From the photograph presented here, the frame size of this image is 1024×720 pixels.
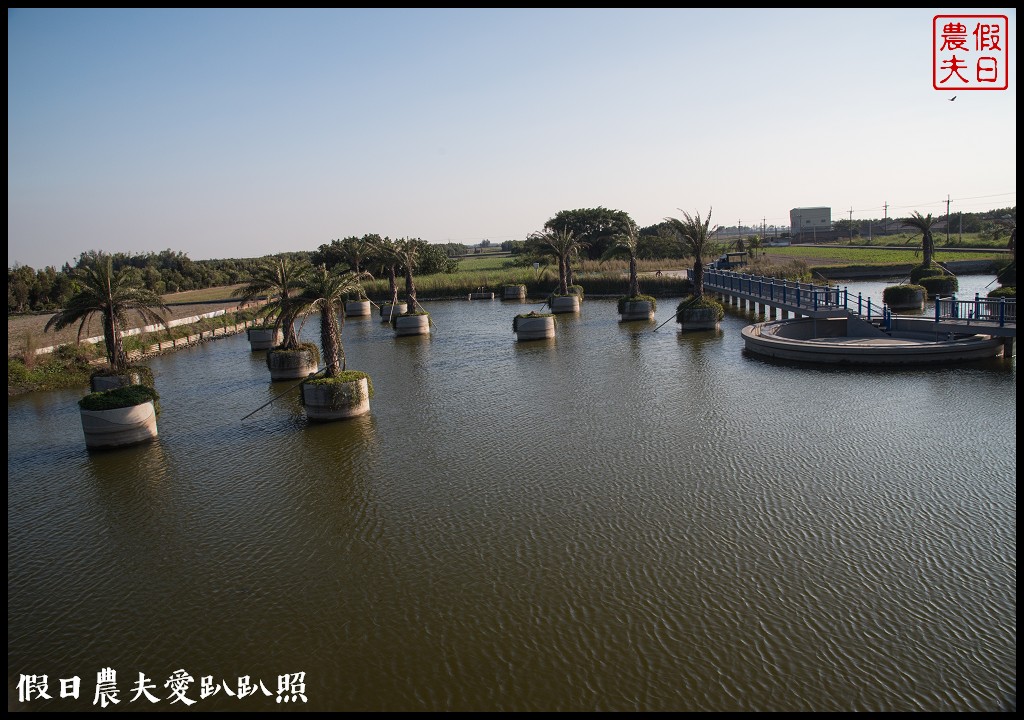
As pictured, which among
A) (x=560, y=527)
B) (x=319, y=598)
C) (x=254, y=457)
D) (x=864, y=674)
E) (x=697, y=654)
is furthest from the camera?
(x=254, y=457)

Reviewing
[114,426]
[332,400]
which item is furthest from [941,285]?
[114,426]

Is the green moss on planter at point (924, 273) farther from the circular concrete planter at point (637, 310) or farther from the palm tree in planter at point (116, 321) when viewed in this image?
the palm tree in planter at point (116, 321)

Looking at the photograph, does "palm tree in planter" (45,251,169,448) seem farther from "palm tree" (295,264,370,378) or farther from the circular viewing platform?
the circular viewing platform

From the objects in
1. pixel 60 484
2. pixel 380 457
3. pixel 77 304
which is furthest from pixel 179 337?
pixel 380 457

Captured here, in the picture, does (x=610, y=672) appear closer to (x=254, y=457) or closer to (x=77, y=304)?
(x=254, y=457)

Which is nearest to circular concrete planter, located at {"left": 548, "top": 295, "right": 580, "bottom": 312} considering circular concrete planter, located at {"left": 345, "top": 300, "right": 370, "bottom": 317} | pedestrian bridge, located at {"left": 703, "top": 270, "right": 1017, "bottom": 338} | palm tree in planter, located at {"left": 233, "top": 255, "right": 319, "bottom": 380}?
pedestrian bridge, located at {"left": 703, "top": 270, "right": 1017, "bottom": 338}

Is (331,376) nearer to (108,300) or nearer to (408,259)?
(108,300)

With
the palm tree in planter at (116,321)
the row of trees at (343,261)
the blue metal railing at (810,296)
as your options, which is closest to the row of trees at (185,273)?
the row of trees at (343,261)
